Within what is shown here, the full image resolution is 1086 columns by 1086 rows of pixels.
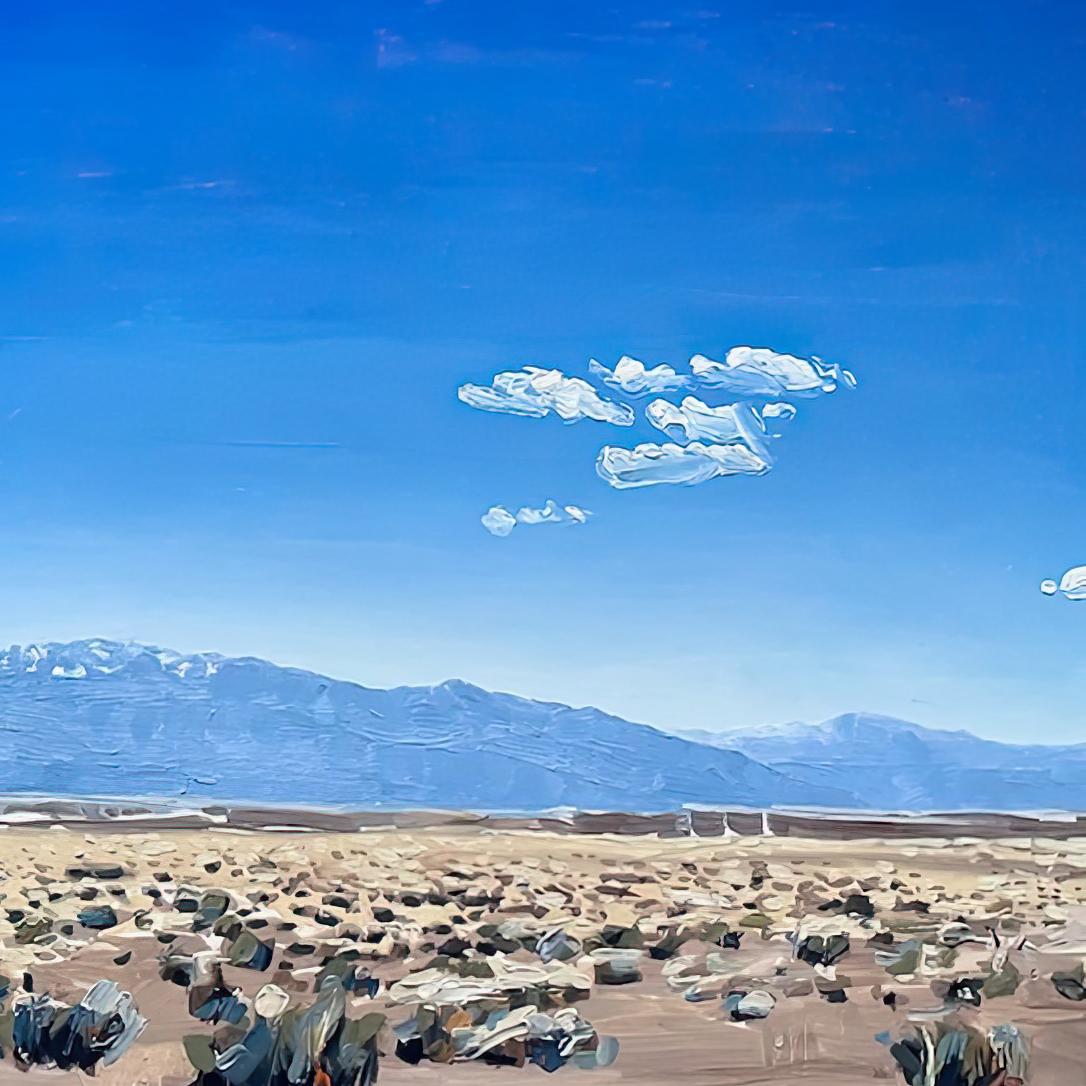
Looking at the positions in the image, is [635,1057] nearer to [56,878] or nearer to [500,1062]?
[500,1062]

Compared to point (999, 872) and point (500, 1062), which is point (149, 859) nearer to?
point (999, 872)

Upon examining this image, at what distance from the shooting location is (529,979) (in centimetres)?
1623

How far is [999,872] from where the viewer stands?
43156 mm

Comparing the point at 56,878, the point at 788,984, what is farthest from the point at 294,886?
the point at 788,984

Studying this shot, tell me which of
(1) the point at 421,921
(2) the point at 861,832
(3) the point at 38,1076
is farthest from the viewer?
(2) the point at 861,832

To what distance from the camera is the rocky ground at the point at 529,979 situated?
456 inches

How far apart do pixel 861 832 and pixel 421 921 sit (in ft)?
174

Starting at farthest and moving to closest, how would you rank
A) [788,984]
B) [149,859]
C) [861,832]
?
[861,832]
[149,859]
[788,984]

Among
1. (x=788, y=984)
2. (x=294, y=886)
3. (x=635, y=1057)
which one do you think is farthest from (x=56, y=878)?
(x=635, y=1057)

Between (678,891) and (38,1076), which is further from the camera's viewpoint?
(678,891)

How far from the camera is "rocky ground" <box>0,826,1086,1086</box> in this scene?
11586 mm

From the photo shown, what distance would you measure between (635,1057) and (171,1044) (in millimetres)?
3984

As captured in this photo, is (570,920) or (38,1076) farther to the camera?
(570,920)

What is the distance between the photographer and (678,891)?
32.1 meters
